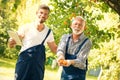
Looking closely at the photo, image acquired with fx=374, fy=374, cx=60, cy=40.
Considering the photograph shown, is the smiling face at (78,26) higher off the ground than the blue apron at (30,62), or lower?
higher

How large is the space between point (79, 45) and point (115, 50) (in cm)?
1688

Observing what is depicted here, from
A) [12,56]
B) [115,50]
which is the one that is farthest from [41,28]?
[12,56]

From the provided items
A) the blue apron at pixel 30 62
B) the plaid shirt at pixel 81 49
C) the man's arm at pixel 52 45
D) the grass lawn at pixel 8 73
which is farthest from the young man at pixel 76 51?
the grass lawn at pixel 8 73

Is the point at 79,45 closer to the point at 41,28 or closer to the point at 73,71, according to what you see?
the point at 73,71

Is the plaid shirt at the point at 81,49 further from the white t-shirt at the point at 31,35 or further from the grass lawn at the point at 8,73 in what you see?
the grass lawn at the point at 8,73

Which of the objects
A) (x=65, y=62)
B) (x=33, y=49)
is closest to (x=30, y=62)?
(x=33, y=49)

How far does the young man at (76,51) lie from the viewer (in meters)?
4.49

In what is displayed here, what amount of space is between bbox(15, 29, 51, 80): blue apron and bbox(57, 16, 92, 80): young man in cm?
46

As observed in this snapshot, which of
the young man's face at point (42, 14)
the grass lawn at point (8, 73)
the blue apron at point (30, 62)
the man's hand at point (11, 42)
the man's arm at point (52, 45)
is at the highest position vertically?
the young man's face at point (42, 14)

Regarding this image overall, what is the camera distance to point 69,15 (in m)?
9.34

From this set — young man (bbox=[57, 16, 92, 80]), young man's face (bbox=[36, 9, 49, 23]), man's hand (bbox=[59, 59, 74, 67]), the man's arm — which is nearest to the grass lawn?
the man's arm

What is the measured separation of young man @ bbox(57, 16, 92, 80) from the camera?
4.49 metres

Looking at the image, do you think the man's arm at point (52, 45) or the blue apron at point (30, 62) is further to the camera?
the man's arm at point (52, 45)

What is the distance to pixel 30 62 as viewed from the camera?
493cm
